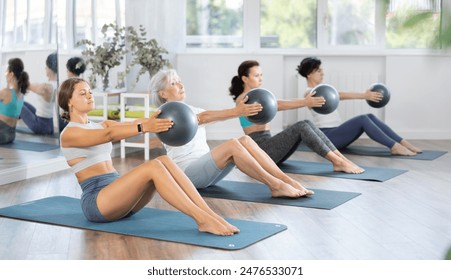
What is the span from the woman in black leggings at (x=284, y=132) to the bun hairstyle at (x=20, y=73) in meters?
1.43

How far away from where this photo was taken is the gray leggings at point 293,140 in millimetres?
4664

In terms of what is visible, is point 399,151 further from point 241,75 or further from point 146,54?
point 146,54

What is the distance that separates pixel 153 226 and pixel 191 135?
18.9 inches

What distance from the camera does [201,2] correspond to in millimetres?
7098

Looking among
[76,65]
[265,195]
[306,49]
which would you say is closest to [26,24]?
[76,65]

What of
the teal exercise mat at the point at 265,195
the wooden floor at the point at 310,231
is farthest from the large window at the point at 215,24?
the teal exercise mat at the point at 265,195

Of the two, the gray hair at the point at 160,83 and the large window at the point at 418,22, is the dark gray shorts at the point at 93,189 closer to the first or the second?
the gray hair at the point at 160,83

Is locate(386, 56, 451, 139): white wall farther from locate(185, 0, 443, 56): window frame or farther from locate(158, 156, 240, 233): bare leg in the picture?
locate(158, 156, 240, 233): bare leg

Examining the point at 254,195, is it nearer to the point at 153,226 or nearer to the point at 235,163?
the point at 235,163

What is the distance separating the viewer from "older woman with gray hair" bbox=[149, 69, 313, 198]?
3707 mm

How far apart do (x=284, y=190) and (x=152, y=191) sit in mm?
1037

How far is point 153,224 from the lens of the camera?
3.26 meters

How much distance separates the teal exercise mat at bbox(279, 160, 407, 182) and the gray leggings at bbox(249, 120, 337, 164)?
0.18 m

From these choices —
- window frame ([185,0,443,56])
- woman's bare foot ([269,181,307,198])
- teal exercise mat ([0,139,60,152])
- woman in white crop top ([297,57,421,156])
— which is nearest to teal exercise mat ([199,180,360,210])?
woman's bare foot ([269,181,307,198])
